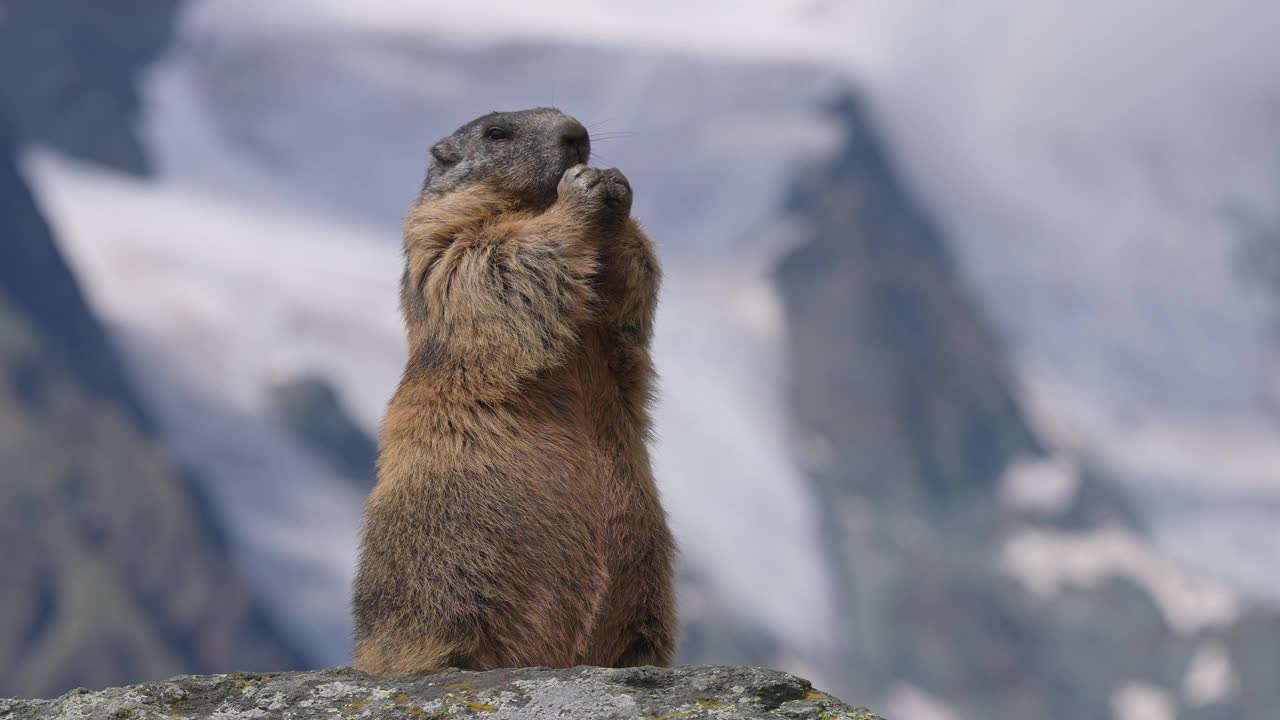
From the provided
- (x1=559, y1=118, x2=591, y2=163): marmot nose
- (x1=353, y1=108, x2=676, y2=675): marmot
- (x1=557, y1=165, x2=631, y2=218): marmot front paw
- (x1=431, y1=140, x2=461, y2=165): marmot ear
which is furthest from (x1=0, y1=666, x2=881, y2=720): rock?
(x1=431, y1=140, x2=461, y2=165): marmot ear

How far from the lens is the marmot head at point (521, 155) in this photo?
32.2 feet

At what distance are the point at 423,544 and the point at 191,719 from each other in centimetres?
182

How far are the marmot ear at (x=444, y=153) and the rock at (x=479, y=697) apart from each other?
14.0 ft

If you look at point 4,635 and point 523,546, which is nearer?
point 523,546

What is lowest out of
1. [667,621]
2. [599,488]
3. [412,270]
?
[667,621]

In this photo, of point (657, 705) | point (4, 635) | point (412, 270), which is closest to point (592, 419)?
point (412, 270)

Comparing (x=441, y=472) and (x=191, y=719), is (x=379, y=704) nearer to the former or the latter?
(x=191, y=719)

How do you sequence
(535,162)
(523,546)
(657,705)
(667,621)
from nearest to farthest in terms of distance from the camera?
(657,705)
(523,546)
(667,621)
(535,162)

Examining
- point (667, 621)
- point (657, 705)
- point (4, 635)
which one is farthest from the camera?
point (4, 635)

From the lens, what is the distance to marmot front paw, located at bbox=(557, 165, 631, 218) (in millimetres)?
8914

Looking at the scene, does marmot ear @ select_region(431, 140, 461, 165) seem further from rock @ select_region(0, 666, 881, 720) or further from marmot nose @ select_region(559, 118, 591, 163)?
rock @ select_region(0, 666, 881, 720)

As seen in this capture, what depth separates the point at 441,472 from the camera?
859 centimetres

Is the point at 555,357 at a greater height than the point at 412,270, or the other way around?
the point at 412,270

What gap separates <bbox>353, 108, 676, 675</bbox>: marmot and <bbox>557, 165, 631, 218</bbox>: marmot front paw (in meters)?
0.01
